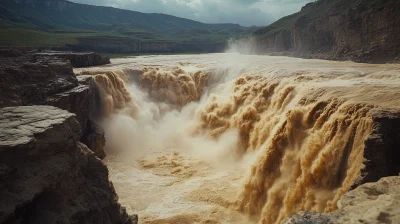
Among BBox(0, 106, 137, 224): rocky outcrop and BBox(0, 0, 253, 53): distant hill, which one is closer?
BBox(0, 106, 137, 224): rocky outcrop

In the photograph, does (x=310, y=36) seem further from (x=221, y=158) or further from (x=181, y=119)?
(x=221, y=158)

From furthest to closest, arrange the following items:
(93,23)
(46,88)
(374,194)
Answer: (93,23) < (46,88) < (374,194)

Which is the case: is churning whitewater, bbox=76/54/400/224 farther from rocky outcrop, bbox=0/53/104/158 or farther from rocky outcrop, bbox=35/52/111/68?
rocky outcrop, bbox=35/52/111/68

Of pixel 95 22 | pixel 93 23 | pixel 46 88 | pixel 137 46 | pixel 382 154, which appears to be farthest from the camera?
pixel 95 22

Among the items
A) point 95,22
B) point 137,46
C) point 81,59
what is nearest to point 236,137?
point 81,59

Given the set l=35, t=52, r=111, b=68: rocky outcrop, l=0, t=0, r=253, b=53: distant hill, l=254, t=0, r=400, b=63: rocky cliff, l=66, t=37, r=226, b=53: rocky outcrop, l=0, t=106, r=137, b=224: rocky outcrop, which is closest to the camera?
l=0, t=106, r=137, b=224: rocky outcrop

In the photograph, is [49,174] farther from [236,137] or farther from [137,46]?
[137,46]

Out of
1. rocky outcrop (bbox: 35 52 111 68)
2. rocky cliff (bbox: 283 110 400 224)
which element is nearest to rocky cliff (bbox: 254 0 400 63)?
rocky cliff (bbox: 283 110 400 224)
